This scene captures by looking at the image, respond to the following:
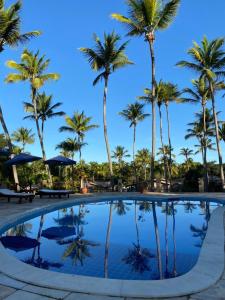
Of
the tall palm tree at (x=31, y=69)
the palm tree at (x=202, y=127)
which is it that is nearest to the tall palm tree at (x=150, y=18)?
the tall palm tree at (x=31, y=69)

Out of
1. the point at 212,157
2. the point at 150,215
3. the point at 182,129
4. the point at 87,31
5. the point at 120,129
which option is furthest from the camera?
the point at 120,129

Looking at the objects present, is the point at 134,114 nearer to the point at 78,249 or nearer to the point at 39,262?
the point at 78,249

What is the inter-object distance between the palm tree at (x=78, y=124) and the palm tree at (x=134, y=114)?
449 cm

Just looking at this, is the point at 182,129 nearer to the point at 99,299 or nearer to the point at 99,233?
the point at 99,233

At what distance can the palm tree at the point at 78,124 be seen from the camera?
110ft

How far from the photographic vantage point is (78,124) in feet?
110

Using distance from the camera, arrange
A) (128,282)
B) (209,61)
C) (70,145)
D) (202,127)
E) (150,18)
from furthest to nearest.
→ (202,127) < (70,145) < (209,61) < (150,18) < (128,282)

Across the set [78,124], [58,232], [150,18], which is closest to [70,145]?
[78,124]

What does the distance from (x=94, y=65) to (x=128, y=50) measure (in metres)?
3.15

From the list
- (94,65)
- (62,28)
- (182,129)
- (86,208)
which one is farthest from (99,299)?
(182,129)

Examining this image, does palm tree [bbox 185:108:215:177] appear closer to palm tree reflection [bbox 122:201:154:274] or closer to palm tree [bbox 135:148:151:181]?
palm tree [bbox 135:148:151:181]

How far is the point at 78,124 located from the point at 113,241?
26.3m

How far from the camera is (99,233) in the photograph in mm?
9430

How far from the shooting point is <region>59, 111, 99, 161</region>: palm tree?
3356cm
